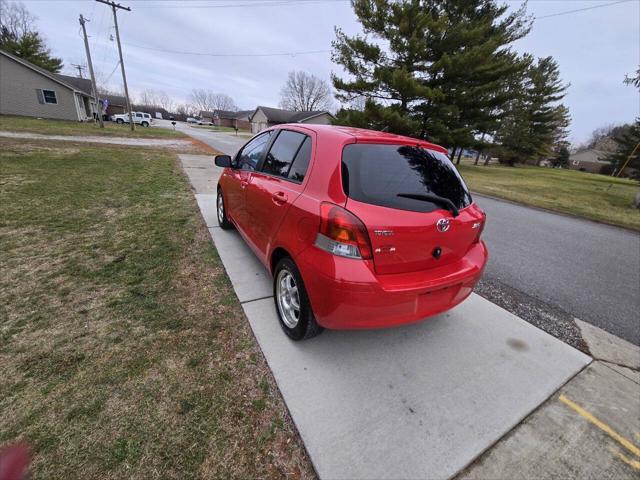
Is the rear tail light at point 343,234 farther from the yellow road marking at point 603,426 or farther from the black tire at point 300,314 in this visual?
the yellow road marking at point 603,426

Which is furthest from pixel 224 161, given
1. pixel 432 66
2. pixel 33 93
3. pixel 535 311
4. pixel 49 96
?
pixel 49 96

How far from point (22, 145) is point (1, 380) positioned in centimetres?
1335

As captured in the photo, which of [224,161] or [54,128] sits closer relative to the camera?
[224,161]

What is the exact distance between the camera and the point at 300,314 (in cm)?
221

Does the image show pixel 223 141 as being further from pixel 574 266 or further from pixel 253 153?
pixel 574 266

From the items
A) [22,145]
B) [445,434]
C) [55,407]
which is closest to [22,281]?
[55,407]

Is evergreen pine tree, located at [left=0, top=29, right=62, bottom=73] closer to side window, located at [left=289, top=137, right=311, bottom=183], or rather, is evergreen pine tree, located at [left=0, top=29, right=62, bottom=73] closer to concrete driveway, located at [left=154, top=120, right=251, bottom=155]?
concrete driveway, located at [left=154, top=120, right=251, bottom=155]

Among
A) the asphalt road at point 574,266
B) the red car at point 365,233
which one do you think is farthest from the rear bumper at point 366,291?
the asphalt road at point 574,266

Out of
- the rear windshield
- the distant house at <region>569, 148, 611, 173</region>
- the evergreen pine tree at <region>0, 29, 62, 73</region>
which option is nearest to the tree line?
the rear windshield

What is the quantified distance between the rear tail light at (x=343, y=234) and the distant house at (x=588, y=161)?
230ft

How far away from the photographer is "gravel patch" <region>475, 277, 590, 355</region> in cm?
275

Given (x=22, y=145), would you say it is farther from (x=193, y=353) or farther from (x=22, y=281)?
(x=193, y=353)

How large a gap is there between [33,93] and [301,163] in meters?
34.9

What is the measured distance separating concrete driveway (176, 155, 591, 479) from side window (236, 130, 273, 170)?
4.68 ft
